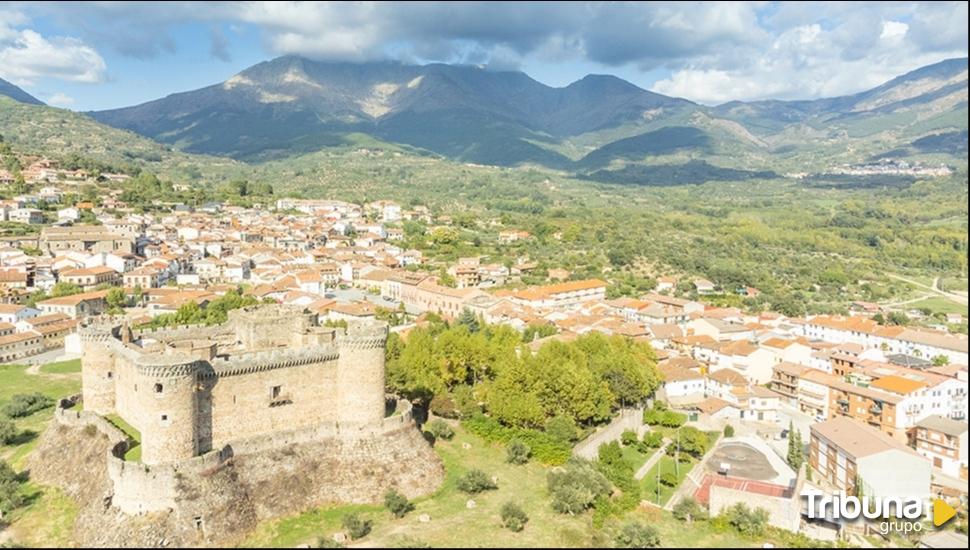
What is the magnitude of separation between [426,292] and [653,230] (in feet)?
196

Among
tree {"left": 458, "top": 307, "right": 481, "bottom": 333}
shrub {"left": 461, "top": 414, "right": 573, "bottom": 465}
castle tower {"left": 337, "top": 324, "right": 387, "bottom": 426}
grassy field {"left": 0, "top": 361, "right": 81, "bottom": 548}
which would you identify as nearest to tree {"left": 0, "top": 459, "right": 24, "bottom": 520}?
grassy field {"left": 0, "top": 361, "right": 81, "bottom": 548}

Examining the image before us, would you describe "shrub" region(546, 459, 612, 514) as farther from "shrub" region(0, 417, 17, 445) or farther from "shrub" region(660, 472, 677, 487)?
"shrub" region(0, 417, 17, 445)

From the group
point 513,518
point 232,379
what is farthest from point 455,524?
point 232,379

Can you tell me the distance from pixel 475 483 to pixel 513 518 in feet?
10.8

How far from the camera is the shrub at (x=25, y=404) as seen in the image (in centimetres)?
3395

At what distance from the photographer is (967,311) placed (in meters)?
17.3

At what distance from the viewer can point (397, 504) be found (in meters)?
23.7

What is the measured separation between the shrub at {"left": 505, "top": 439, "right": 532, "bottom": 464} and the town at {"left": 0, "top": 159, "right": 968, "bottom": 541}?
5.67m

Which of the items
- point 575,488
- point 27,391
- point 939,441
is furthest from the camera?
point 27,391

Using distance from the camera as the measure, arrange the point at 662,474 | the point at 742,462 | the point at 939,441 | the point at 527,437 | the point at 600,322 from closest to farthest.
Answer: the point at 527,437 < the point at 939,441 < the point at 662,474 < the point at 742,462 < the point at 600,322

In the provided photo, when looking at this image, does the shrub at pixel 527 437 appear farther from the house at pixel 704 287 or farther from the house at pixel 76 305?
the house at pixel 704 287

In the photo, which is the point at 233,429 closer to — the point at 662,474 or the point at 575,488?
the point at 575,488

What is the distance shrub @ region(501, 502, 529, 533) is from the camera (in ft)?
75.7

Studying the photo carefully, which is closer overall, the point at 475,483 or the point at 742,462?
the point at 475,483
